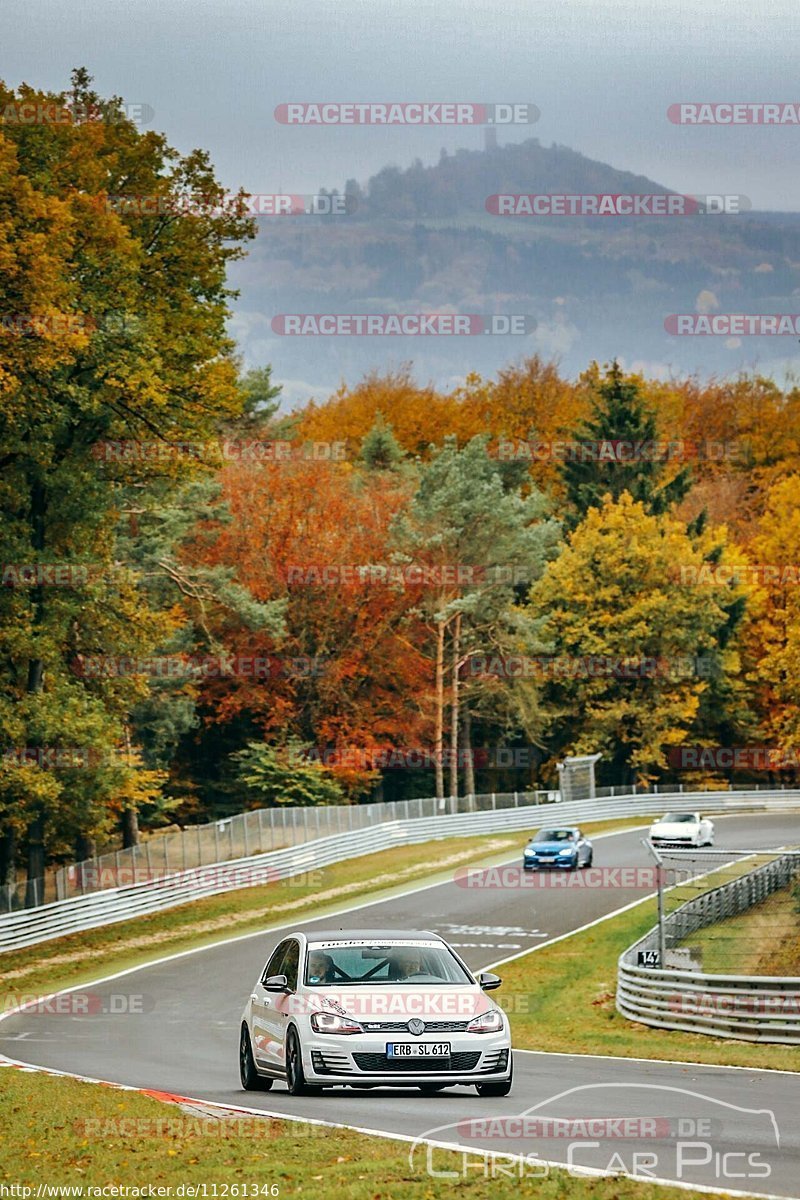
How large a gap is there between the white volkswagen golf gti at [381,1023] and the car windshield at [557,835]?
1316 inches

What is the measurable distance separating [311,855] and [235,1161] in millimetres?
41755

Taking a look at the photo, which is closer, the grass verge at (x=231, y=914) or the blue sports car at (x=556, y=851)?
the grass verge at (x=231, y=914)

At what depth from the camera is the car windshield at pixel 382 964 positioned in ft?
49.9

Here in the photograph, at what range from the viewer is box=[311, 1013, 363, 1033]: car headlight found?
14.4 m

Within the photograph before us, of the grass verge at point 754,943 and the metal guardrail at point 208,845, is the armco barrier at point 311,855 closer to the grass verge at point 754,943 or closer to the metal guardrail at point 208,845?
the metal guardrail at point 208,845

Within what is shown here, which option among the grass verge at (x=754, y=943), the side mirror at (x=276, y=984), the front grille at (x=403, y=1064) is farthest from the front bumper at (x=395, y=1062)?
the grass verge at (x=754, y=943)

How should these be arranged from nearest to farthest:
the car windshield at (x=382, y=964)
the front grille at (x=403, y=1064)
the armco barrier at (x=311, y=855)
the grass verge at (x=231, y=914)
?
the front grille at (x=403, y=1064) → the car windshield at (x=382, y=964) → the grass verge at (x=231, y=914) → the armco barrier at (x=311, y=855)

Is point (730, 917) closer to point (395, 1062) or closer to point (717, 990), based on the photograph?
point (717, 990)

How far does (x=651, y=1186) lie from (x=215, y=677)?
62868mm

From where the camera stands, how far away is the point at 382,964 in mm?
15508

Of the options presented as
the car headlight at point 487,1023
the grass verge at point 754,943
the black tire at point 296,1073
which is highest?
the car headlight at point 487,1023

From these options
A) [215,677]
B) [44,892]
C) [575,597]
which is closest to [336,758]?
[215,677]

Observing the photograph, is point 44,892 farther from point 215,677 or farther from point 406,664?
point 406,664

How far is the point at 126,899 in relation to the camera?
1700 inches
